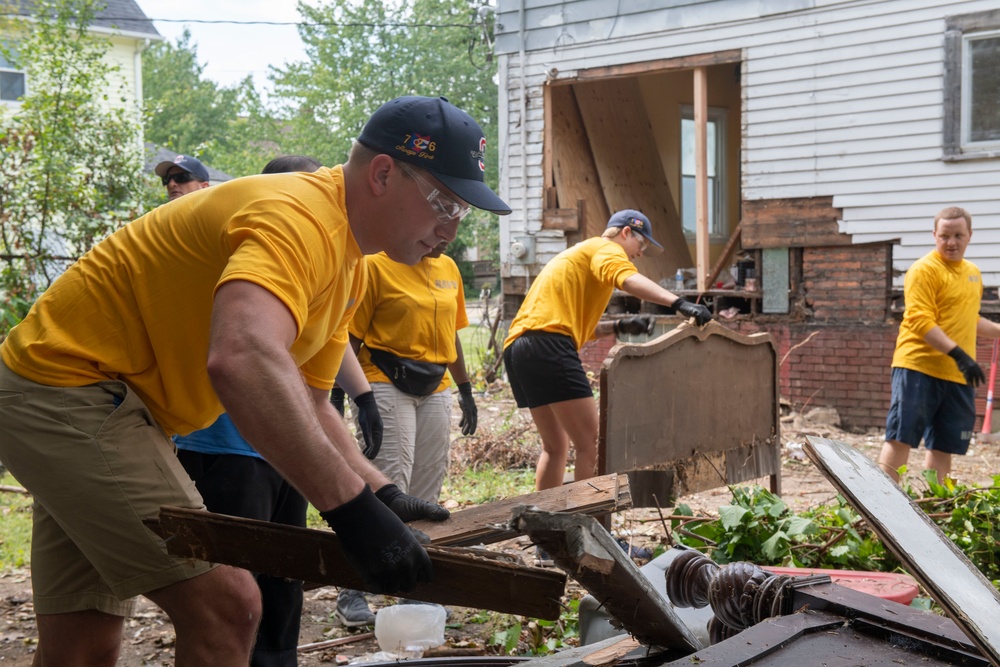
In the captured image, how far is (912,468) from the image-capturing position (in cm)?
789

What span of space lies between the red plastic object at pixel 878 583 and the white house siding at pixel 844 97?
673 centimetres

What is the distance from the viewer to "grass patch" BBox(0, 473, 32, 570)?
5.49 metres

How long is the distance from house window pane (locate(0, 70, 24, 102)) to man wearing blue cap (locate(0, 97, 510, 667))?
18.6 meters

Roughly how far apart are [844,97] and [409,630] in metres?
7.81

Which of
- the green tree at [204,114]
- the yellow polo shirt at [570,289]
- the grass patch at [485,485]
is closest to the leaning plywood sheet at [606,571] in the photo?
the yellow polo shirt at [570,289]

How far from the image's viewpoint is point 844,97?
9672 mm

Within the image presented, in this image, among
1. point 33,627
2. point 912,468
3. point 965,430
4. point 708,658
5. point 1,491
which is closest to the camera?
point 708,658

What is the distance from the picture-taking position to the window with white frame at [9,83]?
18109mm

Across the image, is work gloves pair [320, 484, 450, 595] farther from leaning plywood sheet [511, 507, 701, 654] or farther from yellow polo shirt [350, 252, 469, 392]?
yellow polo shirt [350, 252, 469, 392]

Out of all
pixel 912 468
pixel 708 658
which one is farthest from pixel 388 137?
pixel 912 468

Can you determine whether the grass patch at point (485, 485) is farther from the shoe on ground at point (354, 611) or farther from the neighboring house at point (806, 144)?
→ the neighboring house at point (806, 144)

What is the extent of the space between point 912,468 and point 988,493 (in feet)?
11.6

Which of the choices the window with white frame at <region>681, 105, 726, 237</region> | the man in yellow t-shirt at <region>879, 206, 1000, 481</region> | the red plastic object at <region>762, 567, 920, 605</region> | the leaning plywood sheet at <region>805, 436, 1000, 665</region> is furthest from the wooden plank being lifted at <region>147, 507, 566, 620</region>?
the window with white frame at <region>681, 105, 726, 237</region>

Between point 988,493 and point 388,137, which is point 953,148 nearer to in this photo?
point 988,493
